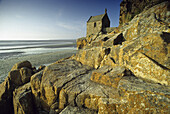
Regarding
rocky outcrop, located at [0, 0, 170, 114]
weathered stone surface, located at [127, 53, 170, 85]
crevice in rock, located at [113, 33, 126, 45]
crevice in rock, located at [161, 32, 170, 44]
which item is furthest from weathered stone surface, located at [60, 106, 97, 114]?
crevice in rock, located at [113, 33, 126, 45]

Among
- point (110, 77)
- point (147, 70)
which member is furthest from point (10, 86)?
point (147, 70)

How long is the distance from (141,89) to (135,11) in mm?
20174

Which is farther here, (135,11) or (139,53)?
(135,11)

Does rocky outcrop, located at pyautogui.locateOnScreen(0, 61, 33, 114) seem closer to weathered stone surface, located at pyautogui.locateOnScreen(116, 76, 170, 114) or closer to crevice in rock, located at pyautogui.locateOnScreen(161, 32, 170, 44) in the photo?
weathered stone surface, located at pyautogui.locateOnScreen(116, 76, 170, 114)

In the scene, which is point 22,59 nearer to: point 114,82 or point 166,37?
point 114,82

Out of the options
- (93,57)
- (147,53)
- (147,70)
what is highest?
(147,53)

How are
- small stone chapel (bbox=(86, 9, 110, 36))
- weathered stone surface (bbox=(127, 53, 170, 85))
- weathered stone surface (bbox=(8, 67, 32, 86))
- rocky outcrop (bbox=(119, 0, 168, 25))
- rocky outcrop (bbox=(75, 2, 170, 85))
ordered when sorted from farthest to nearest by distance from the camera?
small stone chapel (bbox=(86, 9, 110, 36)), rocky outcrop (bbox=(119, 0, 168, 25)), weathered stone surface (bbox=(8, 67, 32, 86)), rocky outcrop (bbox=(75, 2, 170, 85)), weathered stone surface (bbox=(127, 53, 170, 85))

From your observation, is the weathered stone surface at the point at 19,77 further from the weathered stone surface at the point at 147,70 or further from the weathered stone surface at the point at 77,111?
the weathered stone surface at the point at 147,70

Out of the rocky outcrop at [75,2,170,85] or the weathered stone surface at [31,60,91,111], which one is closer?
the rocky outcrop at [75,2,170,85]

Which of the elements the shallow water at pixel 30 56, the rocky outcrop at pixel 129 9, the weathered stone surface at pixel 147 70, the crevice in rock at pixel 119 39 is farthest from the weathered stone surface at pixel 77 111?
the rocky outcrop at pixel 129 9

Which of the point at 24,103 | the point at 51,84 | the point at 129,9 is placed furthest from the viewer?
the point at 129,9

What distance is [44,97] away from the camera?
19.2ft

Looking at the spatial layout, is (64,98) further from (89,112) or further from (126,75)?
(126,75)

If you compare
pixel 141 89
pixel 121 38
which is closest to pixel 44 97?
pixel 141 89
